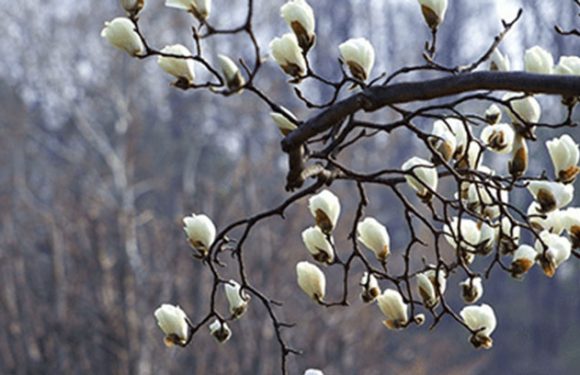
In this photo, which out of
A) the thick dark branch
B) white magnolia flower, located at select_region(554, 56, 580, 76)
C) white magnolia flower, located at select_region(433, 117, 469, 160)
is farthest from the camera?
white magnolia flower, located at select_region(433, 117, 469, 160)

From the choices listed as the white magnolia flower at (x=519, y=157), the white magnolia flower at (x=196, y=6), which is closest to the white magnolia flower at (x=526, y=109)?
the white magnolia flower at (x=519, y=157)

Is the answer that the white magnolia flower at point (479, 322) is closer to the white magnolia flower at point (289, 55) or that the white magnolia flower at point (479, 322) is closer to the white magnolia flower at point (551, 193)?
the white magnolia flower at point (551, 193)

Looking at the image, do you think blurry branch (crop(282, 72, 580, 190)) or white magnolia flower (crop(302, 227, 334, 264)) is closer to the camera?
blurry branch (crop(282, 72, 580, 190))

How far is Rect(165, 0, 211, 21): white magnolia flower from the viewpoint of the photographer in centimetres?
65

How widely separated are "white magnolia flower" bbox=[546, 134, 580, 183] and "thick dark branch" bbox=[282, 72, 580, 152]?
179 mm

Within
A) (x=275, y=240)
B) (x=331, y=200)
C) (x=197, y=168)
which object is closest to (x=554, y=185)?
(x=331, y=200)

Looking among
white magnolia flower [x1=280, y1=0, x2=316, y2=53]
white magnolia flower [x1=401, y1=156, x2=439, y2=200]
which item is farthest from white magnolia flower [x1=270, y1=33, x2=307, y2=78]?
white magnolia flower [x1=401, y1=156, x2=439, y2=200]

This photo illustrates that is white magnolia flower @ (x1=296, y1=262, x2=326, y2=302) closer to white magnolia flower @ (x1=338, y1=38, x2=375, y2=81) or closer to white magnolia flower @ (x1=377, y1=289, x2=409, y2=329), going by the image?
white magnolia flower @ (x1=377, y1=289, x2=409, y2=329)

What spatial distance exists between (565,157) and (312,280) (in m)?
0.23

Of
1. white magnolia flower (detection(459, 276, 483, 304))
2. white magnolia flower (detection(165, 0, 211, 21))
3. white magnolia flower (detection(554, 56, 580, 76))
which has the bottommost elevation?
white magnolia flower (detection(459, 276, 483, 304))

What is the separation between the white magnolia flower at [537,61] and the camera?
663 millimetres

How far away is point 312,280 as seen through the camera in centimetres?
77

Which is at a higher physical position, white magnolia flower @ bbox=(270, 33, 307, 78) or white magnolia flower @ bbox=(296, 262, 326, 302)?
white magnolia flower @ bbox=(270, 33, 307, 78)

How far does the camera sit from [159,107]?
801 centimetres
